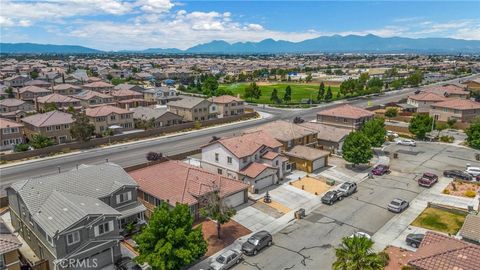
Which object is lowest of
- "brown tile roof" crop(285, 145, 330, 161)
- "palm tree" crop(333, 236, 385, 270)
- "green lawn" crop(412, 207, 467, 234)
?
"green lawn" crop(412, 207, 467, 234)

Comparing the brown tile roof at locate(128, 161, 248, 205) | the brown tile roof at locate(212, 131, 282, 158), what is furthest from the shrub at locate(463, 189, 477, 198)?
the brown tile roof at locate(128, 161, 248, 205)

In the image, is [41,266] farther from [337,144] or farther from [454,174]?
[454,174]

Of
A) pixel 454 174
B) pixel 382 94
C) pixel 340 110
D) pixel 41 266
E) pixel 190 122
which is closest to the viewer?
pixel 41 266

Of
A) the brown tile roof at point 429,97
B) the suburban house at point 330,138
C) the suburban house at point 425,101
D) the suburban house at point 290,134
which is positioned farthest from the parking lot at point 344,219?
the brown tile roof at point 429,97

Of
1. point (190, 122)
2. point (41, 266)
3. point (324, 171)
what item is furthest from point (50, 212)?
point (190, 122)

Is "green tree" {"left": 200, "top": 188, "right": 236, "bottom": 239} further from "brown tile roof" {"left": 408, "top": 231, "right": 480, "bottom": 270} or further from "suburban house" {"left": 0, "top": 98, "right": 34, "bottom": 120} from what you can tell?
"suburban house" {"left": 0, "top": 98, "right": 34, "bottom": 120}
